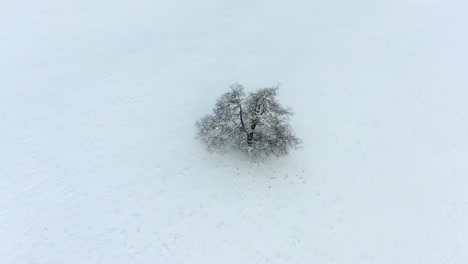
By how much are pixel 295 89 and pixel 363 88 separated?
501 centimetres

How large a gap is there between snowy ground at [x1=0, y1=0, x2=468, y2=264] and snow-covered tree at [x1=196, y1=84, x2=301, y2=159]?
3.37 ft

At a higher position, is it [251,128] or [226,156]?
[251,128]

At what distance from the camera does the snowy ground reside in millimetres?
18094

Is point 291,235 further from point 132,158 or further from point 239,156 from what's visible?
point 132,158

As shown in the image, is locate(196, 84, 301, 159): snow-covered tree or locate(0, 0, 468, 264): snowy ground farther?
locate(196, 84, 301, 159): snow-covered tree

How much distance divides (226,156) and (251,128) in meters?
2.23

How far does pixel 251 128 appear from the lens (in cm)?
2047

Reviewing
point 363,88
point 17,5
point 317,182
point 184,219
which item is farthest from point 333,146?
point 17,5

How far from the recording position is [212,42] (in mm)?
29562

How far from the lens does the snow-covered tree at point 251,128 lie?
65.3 ft

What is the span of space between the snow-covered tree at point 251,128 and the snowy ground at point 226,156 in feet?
3.37

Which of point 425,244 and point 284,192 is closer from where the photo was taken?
point 425,244

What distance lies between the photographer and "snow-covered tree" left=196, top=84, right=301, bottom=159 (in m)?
19.9

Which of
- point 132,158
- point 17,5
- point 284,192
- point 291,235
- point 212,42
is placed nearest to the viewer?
point 291,235
